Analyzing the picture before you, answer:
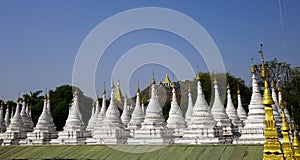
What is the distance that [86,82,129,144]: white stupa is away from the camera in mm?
21828

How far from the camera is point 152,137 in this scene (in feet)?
63.5

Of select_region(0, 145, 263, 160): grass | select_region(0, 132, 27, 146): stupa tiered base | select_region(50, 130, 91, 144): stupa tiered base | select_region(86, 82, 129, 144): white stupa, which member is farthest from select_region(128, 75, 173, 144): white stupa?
select_region(0, 132, 27, 146): stupa tiered base

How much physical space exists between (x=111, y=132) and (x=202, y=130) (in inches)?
264

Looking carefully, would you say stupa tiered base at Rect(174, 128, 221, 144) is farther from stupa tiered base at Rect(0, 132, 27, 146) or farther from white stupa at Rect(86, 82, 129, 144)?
stupa tiered base at Rect(0, 132, 27, 146)

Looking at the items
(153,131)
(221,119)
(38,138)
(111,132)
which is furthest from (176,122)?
(38,138)

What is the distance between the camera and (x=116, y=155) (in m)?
16.0

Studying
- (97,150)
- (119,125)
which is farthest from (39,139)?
(97,150)

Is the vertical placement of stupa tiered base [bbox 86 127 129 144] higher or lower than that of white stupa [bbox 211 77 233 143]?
lower

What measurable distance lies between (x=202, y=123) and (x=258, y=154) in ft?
18.5

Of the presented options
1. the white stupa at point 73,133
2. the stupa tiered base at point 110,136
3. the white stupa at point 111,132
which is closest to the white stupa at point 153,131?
the stupa tiered base at point 110,136

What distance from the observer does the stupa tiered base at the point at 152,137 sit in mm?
19188

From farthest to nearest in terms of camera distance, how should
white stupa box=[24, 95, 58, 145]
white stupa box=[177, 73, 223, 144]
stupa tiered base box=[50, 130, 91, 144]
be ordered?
white stupa box=[24, 95, 58, 145] → stupa tiered base box=[50, 130, 91, 144] → white stupa box=[177, 73, 223, 144]

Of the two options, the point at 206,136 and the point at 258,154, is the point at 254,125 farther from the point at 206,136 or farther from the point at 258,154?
the point at 258,154

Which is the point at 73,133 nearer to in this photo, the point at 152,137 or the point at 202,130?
the point at 152,137
